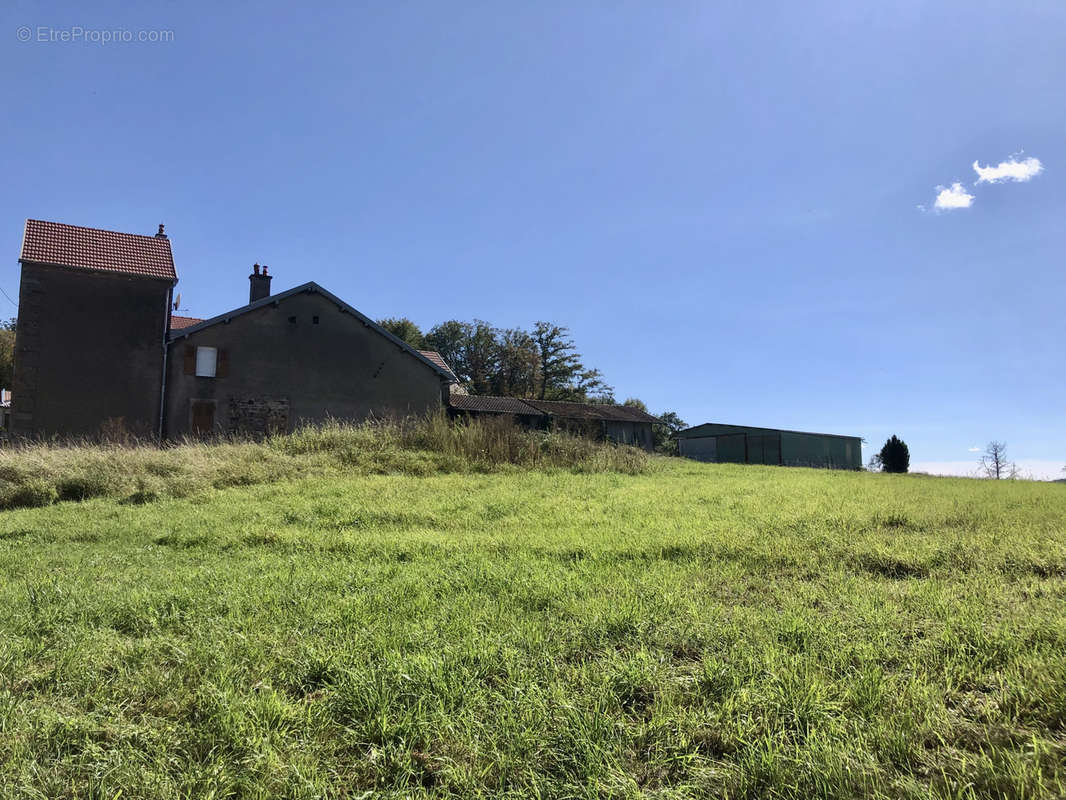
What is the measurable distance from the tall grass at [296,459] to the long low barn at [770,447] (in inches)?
848

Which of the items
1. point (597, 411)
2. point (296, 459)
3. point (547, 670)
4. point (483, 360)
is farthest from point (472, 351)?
point (547, 670)

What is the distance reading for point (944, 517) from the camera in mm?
6871

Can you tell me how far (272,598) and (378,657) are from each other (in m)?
1.42

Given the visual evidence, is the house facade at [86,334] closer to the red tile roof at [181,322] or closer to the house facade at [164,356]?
the house facade at [164,356]

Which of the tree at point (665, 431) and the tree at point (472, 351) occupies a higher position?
the tree at point (472, 351)

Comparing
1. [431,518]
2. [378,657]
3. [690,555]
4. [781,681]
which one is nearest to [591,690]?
[781,681]

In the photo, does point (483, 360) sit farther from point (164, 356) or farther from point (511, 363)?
point (164, 356)

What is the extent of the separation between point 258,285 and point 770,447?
29.7m

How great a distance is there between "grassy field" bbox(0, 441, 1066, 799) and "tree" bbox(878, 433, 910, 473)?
3374 cm

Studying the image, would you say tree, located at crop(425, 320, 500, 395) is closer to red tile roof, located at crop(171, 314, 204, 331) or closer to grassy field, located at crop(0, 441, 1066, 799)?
red tile roof, located at crop(171, 314, 204, 331)

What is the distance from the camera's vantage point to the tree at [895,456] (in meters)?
34.3

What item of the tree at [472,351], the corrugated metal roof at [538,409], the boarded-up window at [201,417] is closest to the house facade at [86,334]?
the boarded-up window at [201,417]

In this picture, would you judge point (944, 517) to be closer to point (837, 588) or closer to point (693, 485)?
point (837, 588)

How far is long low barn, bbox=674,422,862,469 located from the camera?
3512cm
